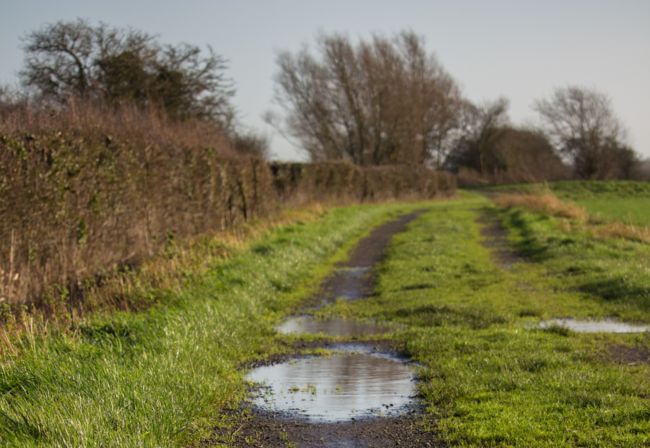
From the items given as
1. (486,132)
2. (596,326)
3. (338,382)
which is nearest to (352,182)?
(596,326)

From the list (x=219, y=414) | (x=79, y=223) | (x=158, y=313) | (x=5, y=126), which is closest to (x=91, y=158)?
(x=79, y=223)

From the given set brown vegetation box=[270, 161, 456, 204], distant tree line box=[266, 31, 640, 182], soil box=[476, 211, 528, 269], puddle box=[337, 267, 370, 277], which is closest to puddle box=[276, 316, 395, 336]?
puddle box=[337, 267, 370, 277]

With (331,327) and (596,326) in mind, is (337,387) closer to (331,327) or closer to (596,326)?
(331,327)

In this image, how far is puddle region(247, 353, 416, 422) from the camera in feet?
14.1

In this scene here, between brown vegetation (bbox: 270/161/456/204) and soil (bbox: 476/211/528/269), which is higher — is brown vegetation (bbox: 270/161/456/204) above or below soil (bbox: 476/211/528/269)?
above

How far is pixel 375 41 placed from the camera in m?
36.6

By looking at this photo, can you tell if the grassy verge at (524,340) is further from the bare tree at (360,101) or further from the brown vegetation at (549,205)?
the bare tree at (360,101)

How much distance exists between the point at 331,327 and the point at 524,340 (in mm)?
2399

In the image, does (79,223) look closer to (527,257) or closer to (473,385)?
(473,385)

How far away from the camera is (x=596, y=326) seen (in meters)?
6.51

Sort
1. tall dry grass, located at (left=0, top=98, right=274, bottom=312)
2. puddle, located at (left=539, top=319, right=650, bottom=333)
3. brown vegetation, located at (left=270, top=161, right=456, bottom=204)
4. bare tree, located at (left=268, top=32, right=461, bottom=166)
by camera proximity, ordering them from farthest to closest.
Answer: bare tree, located at (left=268, top=32, right=461, bottom=166), brown vegetation, located at (left=270, top=161, right=456, bottom=204), tall dry grass, located at (left=0, top=98, right=274, bottom=312), puddle, located at (left=539, top=319, right=650, bottom=333)

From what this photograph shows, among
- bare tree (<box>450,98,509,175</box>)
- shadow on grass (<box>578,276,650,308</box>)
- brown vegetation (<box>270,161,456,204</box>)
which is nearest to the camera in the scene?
shadow on grass (<box>578,276,650,308</box>)

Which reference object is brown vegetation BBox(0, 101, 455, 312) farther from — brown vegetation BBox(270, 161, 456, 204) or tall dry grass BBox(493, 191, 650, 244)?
tall dry grass BBox(493, 191, 650, 244)

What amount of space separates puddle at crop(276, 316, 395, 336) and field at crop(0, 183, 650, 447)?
0.24 m
